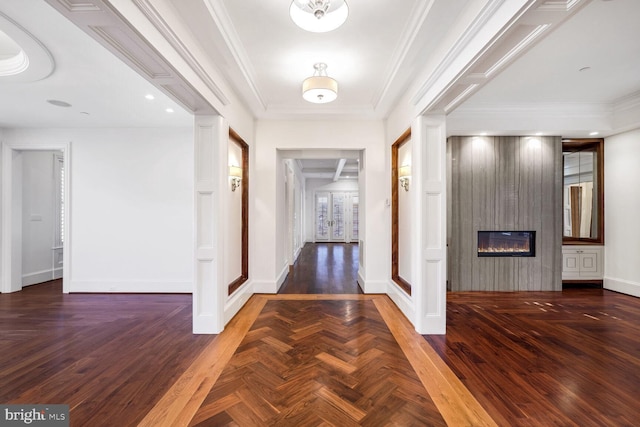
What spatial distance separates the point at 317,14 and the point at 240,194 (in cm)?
253

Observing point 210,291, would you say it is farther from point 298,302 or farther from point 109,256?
point 109,256

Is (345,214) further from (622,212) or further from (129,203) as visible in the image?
(129,203)

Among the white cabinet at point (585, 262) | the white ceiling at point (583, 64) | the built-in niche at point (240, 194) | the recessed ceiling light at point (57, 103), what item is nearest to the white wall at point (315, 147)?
the built-in niche at point (240, 194)

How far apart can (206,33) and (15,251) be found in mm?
5364

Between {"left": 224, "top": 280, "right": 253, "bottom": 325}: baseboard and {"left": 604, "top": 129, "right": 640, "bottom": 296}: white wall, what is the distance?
6057 mm

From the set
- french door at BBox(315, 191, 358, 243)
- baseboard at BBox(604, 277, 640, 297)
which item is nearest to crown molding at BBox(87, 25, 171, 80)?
baseboard at BBox(604, 277, 640, 297)

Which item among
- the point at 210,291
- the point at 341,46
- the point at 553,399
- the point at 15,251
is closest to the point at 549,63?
the point at 341,46

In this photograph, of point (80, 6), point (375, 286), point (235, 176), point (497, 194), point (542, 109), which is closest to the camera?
point (80, 6)

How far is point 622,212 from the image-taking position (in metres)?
4.37

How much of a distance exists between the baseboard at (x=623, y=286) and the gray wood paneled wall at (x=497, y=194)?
4.01ft

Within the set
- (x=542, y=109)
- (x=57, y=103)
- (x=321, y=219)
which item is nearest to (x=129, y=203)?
(x=57, y=103)

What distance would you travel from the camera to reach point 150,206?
4.49 metres

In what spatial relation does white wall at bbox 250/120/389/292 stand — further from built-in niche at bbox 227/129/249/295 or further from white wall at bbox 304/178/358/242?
white wall at bbox 304/178/358/242

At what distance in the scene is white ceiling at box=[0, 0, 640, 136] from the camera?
2.04m
